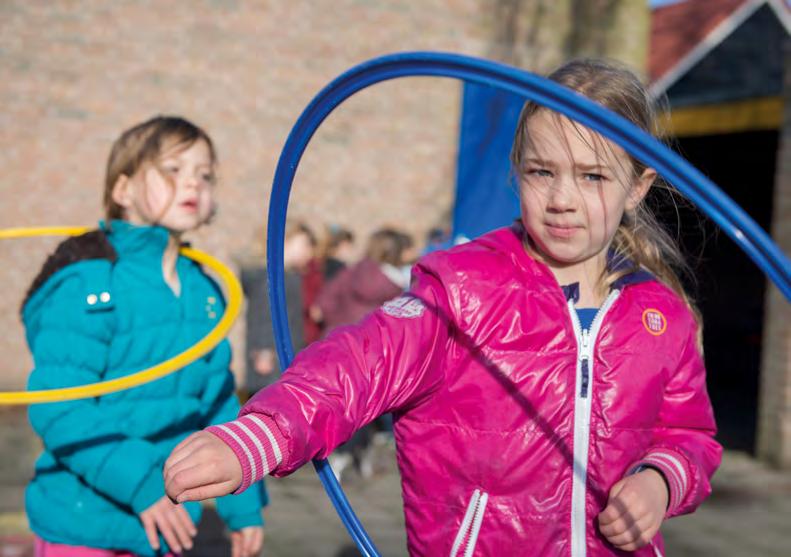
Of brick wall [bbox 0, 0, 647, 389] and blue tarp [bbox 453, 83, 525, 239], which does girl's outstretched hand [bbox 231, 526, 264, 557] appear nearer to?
blue tarp [bbox 453, 83, 525, 239]

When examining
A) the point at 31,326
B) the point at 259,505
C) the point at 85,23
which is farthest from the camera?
the point at 85,23

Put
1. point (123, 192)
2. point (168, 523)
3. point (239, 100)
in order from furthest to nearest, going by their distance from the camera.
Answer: point (239, 100), point (123, 192), point (168, 523)

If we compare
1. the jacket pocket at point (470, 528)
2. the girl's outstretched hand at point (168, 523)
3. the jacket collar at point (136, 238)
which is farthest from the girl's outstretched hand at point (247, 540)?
the jacket pocket at point (470, 528)

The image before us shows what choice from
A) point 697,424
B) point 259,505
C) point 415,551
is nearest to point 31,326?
point 259,505

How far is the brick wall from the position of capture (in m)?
8.43

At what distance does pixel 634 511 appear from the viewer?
1828 millimetres

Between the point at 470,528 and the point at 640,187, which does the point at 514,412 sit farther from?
the point at 640,187

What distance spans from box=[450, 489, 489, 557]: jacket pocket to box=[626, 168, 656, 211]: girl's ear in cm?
72

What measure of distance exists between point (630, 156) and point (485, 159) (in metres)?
2.51

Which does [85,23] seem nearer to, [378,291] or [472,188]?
[378,291]

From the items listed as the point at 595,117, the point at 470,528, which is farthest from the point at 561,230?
the point at 470,528

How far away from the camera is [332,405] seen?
1.62 m

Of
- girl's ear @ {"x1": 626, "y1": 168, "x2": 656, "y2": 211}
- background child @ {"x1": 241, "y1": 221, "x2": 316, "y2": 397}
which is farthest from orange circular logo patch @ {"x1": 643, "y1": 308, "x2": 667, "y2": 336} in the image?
background child @ {"x1": 241, "y1": 221, "x2": 316, "y2": 397}

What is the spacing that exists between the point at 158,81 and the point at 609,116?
26.0 feet
